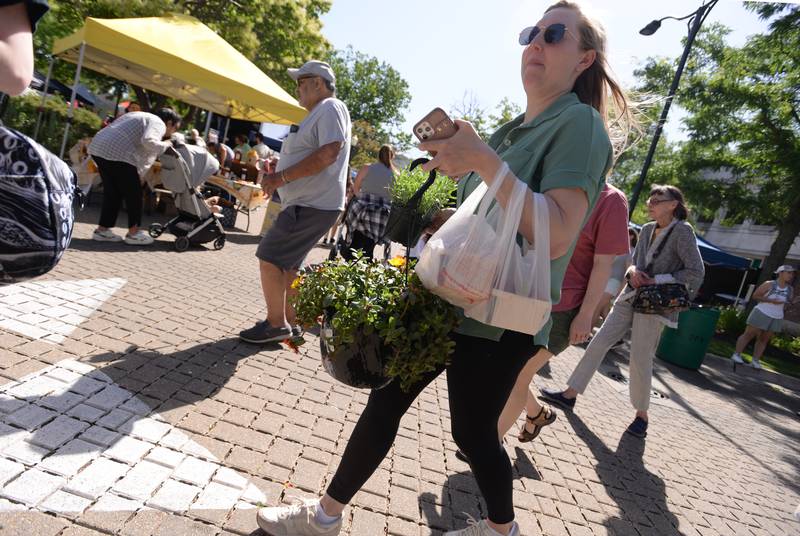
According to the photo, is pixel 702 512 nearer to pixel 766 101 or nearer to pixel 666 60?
pixel 766 101

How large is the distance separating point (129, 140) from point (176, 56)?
2.54 metres

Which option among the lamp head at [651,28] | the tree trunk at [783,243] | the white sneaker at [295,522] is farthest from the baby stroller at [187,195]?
the tree trunk at [783,243]

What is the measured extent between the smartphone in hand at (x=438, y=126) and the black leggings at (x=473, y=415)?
2.39 ft

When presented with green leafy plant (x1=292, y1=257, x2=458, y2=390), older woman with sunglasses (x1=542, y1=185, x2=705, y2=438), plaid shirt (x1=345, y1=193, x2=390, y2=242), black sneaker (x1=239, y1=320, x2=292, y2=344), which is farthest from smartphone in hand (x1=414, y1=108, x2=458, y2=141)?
A: plaid shirt (x1=345, y1=193, x2=390, y2=242)

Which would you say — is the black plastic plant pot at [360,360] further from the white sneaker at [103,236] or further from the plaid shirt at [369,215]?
the white sneaker at [103,236]

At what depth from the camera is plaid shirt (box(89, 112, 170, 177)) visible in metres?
7.00

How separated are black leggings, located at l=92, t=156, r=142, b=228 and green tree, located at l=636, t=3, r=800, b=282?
17980mm

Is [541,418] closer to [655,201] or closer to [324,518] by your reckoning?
[324,518]

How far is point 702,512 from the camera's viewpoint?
3787 mm

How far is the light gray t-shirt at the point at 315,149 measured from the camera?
4.18 m

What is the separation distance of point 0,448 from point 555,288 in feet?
7.69

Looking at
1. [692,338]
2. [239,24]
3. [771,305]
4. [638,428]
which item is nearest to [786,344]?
[771,305]

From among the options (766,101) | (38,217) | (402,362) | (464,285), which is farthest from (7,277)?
(766,101)

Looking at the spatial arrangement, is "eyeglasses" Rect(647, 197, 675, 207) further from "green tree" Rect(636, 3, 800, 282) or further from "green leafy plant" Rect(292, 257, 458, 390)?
"green tree" Rect(636, 3, 800, 282)
